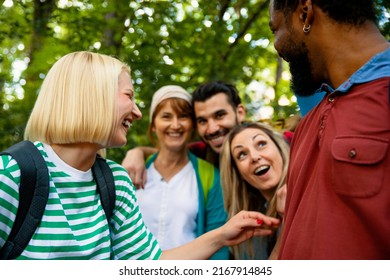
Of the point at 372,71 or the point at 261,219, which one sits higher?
the point at 372,71

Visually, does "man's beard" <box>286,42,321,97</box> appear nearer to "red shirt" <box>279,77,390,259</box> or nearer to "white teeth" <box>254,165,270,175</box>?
"red shirt" <box>279,77,390,259</box>

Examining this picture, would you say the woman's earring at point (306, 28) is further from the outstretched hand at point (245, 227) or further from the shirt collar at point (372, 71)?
the outstretched hand at point (245, 227)

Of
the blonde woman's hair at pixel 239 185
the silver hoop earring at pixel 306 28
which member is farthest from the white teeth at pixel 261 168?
the silver hoop earring at pixel 306 28

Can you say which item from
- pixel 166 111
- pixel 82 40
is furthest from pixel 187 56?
pixel 166 111

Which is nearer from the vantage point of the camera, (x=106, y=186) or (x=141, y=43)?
(x=106, y=186)

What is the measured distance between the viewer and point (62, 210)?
1.78 meters

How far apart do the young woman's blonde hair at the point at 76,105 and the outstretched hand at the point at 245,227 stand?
0.81 metres

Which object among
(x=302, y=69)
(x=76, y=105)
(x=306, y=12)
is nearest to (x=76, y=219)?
(x=76, y=105)

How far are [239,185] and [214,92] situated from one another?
91 centimetres

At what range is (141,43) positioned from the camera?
14.8ft

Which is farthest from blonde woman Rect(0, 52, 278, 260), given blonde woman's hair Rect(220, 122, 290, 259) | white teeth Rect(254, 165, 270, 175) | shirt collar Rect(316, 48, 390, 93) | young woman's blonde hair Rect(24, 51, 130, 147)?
shirt collar Rect(316, 48, 390, 93)

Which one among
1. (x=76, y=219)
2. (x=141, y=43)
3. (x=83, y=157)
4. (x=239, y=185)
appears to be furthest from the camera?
(x=141, y=43)

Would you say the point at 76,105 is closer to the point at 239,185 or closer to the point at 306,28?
the point at 306,28

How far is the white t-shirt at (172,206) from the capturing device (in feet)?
10.4
